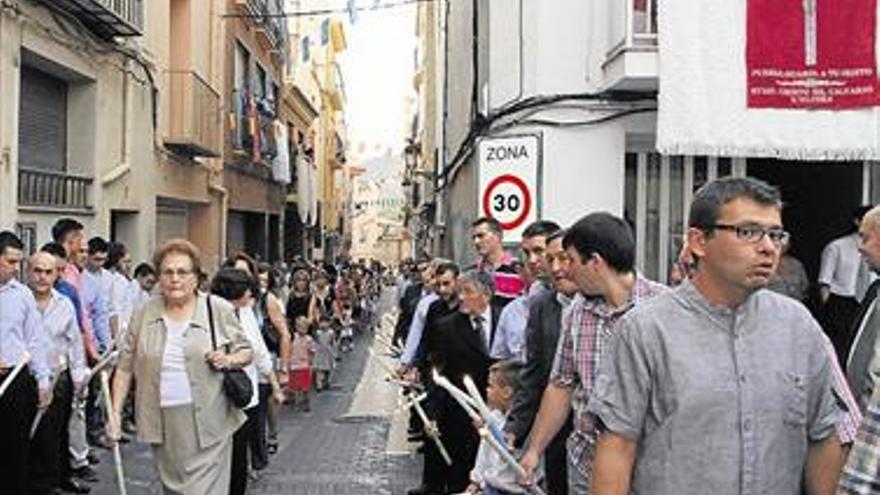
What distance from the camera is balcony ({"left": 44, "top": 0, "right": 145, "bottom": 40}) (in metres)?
13.8

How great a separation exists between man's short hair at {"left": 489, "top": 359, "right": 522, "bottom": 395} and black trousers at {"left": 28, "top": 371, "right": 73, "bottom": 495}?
397 cm

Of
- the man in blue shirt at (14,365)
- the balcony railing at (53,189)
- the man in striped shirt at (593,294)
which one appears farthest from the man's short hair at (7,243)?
the balcony railing at (53,189)

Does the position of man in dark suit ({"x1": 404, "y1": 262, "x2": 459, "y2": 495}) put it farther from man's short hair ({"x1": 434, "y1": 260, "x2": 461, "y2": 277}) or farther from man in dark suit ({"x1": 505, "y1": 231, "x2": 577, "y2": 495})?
man in dark suit ({"x1": 505, "y1": 231, "x2": 577, "y2": 495})

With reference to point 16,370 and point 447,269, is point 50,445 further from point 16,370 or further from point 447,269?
point 447,269

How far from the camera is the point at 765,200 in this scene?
12.3ft

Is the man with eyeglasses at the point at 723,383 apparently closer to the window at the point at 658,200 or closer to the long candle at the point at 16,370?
the long candle at the point at 16,370

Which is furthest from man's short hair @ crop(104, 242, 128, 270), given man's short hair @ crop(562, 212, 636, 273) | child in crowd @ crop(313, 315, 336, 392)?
man's short hair @ crop(562, 212, 636, 273)

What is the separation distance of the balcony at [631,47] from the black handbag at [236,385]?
16.2ft

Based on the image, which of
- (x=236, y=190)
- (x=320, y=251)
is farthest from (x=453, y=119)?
(x=320, y=251)

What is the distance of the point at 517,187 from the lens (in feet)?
32.8

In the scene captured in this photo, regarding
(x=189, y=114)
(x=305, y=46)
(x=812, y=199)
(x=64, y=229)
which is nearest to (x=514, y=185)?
(x=64, y=229)

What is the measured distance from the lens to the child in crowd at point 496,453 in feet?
20.8

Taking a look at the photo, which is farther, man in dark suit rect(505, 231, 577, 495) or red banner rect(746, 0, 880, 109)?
red banner rect(746, 0, 880, 109)

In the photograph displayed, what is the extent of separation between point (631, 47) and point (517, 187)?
160 cm
